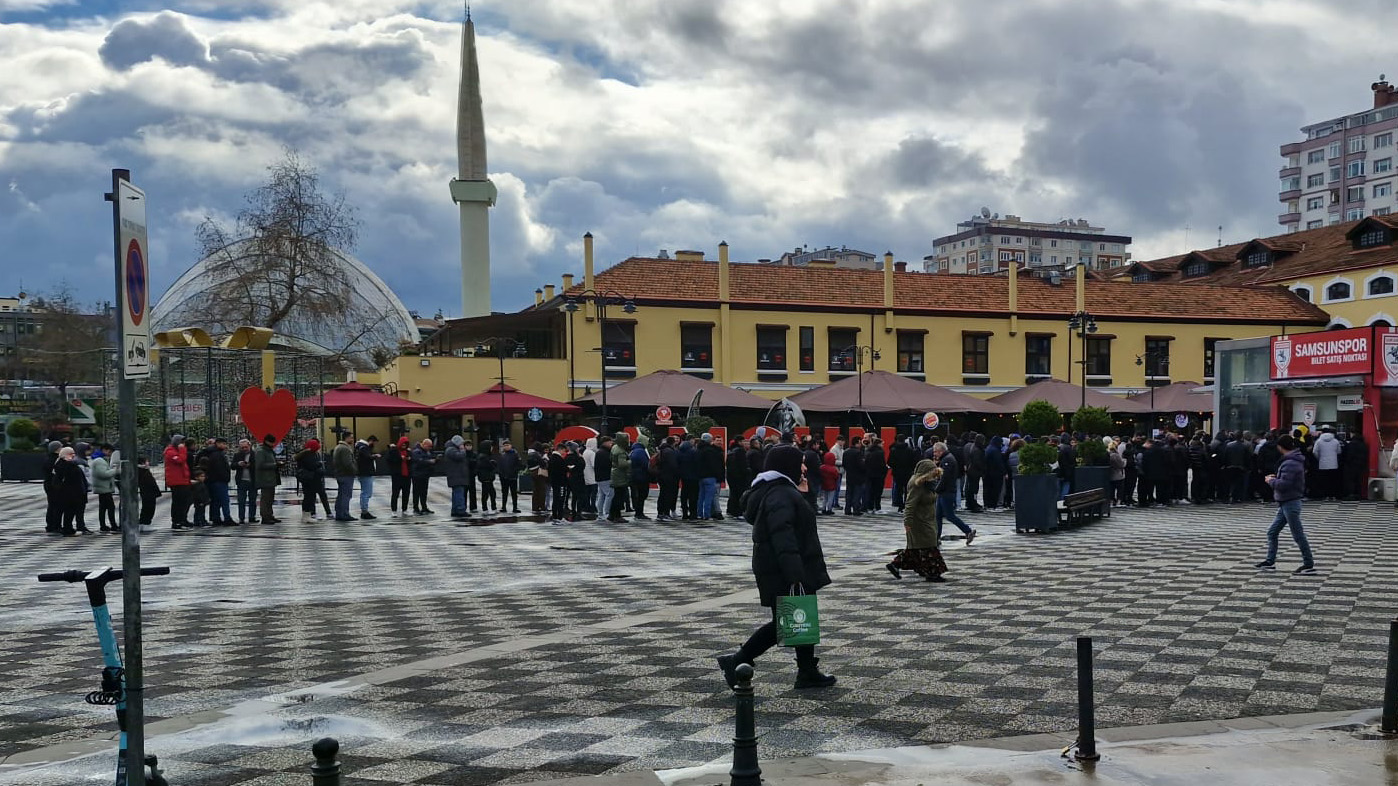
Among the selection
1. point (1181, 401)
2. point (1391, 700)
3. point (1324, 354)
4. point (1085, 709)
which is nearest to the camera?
point (1085, 709)

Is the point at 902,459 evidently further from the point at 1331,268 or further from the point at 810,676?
the point at 1331,268

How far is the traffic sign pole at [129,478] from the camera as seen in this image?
12.7ft

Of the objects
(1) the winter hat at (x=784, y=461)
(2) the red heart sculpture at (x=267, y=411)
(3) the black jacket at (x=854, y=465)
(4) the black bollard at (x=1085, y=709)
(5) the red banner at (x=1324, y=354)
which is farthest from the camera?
(5) the red banner at (x=1324, y=354)

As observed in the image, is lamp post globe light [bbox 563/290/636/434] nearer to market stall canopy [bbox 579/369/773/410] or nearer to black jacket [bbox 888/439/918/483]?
market stall canopy [bbox 579/369/773/410]

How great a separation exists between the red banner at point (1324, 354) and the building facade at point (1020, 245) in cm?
10182

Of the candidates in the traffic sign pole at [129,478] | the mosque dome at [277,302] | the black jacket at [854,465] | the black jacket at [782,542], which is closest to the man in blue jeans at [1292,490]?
the black jacket at [782,542]

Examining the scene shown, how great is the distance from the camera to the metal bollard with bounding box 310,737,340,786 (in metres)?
3.52

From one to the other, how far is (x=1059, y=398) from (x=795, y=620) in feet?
108

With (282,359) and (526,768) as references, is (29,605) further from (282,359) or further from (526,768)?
(282,359)

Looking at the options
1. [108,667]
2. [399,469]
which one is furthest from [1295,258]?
[108,667]

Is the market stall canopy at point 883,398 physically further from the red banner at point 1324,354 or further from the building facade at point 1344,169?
the building facade at point 1344,169

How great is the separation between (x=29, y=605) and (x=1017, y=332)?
133ft

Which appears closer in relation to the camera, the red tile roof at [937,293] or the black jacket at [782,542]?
the black jacket at [782,542]

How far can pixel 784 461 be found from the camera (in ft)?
24.5
